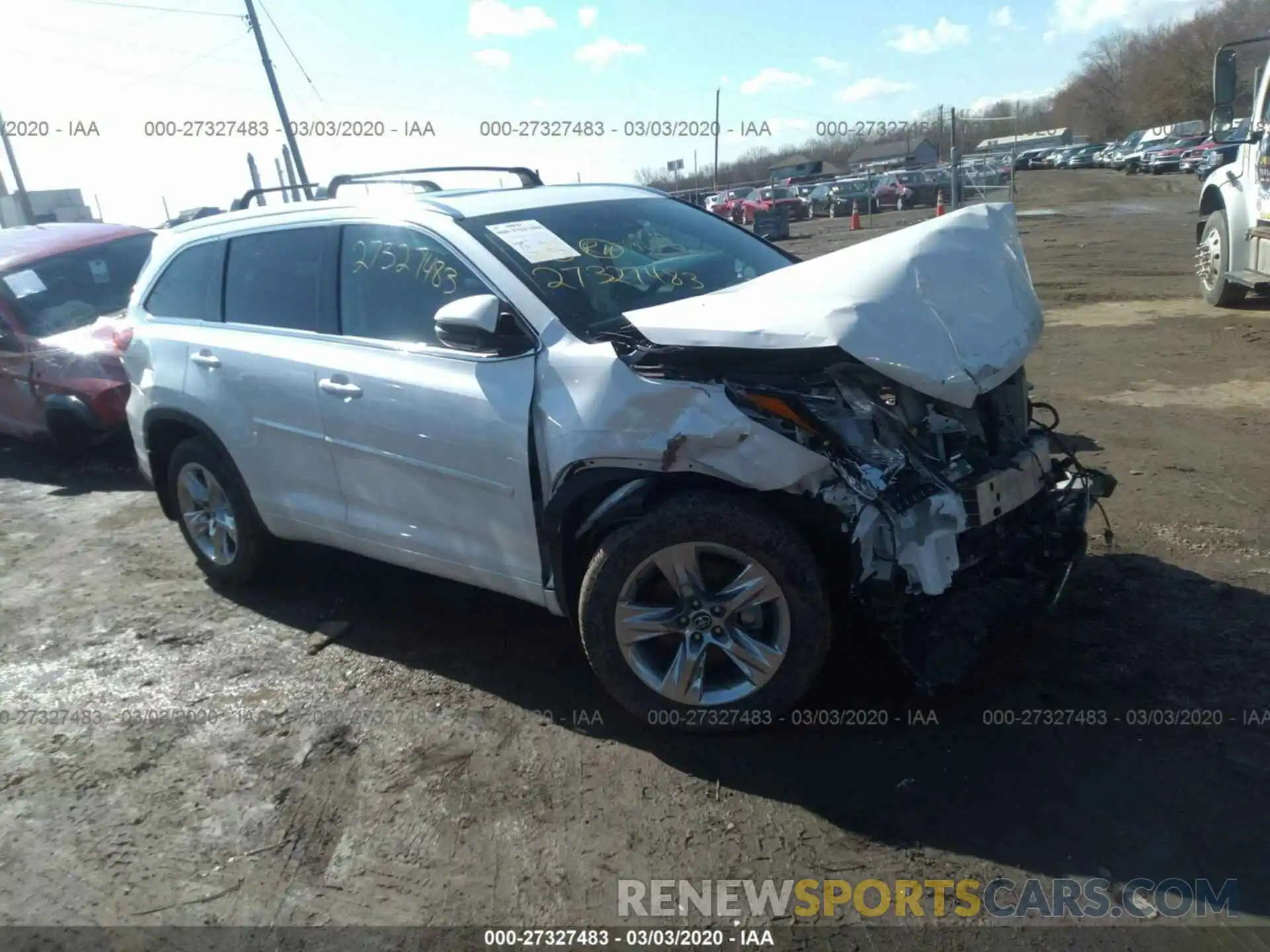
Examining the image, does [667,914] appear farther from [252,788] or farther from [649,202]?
[649,202]

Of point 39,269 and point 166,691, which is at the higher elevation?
point 39,269

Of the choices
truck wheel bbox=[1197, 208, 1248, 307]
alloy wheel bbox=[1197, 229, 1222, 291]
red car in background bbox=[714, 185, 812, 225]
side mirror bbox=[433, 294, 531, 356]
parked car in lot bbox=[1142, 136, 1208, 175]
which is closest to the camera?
side mirror bbox=[433, 294, 531, 356]

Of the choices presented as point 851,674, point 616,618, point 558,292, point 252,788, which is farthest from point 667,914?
point 558,292

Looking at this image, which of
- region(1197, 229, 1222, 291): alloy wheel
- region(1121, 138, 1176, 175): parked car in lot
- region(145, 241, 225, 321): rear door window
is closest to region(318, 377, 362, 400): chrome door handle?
region(145, 241, 225, 321): rear door window

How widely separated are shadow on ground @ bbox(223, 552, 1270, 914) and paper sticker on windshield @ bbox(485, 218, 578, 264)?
1.66m

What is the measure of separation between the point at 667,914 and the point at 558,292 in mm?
2178

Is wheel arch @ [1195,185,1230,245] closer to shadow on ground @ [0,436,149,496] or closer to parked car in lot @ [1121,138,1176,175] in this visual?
shadow on ground @ [0,436,149,496]

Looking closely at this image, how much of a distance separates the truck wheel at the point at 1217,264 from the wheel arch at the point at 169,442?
9235 millimetres

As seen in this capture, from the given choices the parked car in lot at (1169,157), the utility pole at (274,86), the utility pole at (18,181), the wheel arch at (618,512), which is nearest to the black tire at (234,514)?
the wheel arch at (618,512)

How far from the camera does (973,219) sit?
12.9 ft

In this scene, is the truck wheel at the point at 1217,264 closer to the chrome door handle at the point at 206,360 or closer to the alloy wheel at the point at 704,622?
the alloy wheel at the point at 704,622

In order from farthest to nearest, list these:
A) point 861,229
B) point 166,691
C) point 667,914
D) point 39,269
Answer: point 861,229 → point 39,269 → point 166,691 → point 667,914

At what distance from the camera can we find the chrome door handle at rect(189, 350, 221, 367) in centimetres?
466

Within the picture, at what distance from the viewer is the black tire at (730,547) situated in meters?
3.13
